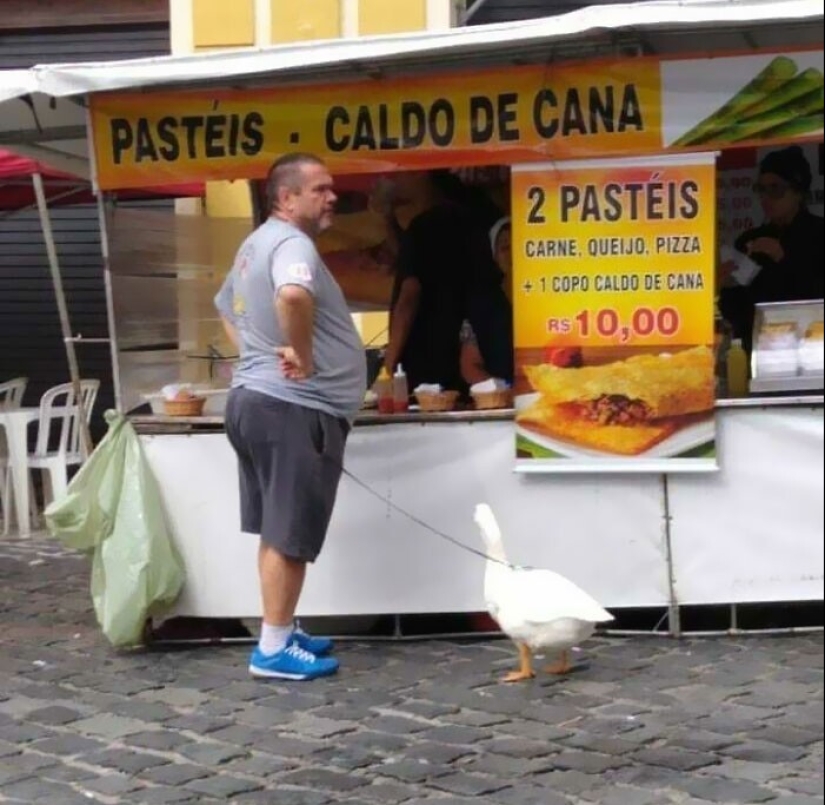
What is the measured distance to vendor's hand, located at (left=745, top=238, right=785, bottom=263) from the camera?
6148mm

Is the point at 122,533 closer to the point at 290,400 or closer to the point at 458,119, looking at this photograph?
the point at 290,400

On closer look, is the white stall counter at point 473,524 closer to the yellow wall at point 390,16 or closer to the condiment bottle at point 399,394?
the condiment bottle at point 399,394

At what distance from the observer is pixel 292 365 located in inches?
214

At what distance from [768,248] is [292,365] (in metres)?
2.23

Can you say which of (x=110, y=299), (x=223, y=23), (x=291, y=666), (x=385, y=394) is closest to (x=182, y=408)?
(x=110, y=299)

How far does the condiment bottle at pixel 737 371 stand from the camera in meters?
5.92

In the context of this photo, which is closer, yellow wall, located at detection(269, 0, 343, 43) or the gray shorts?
the gray shorts

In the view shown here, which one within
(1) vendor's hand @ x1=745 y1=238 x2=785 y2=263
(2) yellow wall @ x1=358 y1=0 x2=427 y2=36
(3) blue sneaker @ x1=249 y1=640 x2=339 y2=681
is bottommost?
(3) blue sneaker @ x1=249 y1=640 x2=339 y2=681

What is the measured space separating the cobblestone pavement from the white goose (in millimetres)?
179

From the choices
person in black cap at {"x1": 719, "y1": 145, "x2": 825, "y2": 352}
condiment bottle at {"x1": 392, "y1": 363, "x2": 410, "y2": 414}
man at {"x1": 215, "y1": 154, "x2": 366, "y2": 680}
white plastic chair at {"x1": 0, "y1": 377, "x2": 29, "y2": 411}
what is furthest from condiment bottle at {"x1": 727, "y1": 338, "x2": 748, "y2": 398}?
white plastic chair at {"x1": 0, "y1": 377, "x2": 29, "y2": 411}

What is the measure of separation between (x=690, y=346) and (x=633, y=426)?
382mm

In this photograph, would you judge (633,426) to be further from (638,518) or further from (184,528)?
(184,528)

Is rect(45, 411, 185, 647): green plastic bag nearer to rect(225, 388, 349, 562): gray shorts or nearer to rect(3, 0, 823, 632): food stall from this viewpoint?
rect(3, 0, 823, 632): food stall

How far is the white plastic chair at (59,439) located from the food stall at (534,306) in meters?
3.75
